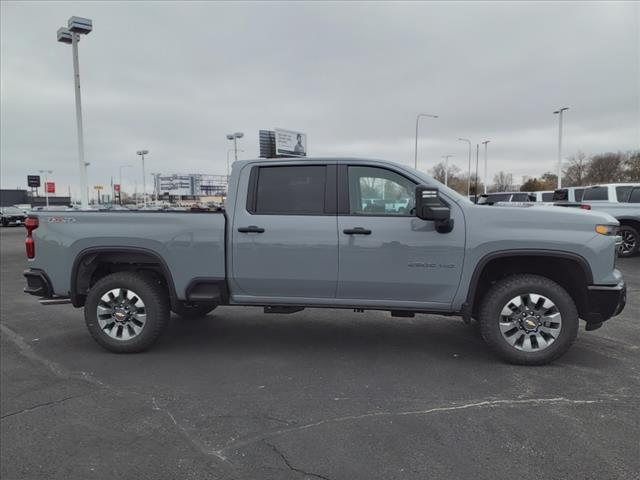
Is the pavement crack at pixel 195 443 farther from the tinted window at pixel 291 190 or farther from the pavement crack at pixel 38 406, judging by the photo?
the tinted window at pixel 291 190

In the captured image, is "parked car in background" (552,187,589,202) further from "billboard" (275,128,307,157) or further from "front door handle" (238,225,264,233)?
"billboard" (275,128,307,157)

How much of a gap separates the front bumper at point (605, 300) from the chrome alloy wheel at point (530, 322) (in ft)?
1.08

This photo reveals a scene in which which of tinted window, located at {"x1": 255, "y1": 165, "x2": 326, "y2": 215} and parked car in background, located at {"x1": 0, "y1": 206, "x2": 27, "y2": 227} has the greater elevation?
tinted window, located at {"x1": 255, "y1": 165, "x2": 326, "y2": 215}

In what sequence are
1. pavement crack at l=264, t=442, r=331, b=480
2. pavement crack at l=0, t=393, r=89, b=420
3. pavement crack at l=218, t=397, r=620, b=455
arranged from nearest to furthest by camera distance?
pavement crack at l=264, t=442, r=331, b=480 → pavement crack at l=218, t=397, r=620, b=455 → pavement crack at l=0, t=393, r=89, b=420

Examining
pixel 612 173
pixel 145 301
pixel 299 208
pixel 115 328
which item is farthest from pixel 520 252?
pixel 612 173

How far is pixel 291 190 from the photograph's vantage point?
4.79 metres

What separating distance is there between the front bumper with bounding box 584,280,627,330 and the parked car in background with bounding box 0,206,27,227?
1557 inches

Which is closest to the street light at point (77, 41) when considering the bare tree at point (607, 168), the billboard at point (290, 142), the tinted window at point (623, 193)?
the tinted window at point (623, 193)

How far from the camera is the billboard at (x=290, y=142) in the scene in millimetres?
35219

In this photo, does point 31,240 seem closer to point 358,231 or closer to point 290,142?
point 358,231

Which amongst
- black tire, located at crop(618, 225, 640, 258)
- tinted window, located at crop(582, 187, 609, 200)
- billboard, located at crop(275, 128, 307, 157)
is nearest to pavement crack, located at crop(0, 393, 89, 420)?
black tire, located at crop(618, 225, 640, 258)

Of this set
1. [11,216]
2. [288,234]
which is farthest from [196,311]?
[11,216]

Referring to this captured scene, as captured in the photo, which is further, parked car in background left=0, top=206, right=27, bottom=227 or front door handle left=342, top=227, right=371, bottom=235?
parked car in background left=0, top=206, right=27, bottom=227

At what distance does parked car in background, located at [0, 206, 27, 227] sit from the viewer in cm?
3500
